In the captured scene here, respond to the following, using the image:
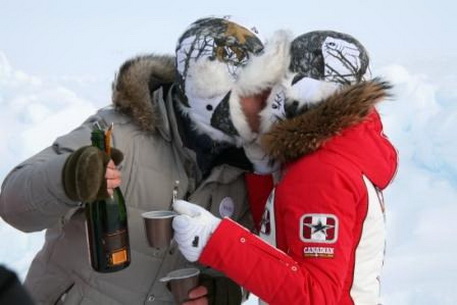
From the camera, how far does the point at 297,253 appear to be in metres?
1.81

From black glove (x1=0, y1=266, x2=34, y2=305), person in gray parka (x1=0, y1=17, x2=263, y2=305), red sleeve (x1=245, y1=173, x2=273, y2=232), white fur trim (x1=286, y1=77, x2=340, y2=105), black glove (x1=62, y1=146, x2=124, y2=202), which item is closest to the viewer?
black glove (x1=0, y1=266, x2=34, y2=305)

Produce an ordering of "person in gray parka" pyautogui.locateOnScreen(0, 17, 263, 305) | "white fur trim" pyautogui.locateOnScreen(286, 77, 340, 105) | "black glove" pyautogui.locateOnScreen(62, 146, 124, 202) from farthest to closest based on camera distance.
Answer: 1. "person in gray parka" pyautogui.locateOnScreen(0, 17, 263, 305)
2. "white fur trim" pyautogui.locateOnScreen(286, 77, 340, 105)
3. "black glove" pyautogui.locateOnScreen(62, 146, 124, 202)

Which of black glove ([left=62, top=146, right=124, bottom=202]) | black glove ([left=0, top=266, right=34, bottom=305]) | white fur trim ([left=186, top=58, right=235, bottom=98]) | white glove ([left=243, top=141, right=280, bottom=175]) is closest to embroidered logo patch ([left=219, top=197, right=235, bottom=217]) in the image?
white glove ([left=243, top=141, right=280, bottom=175])

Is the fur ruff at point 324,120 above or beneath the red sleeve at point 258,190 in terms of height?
above

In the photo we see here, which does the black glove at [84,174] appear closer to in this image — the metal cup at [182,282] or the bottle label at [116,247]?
the bottle label at [116,247]

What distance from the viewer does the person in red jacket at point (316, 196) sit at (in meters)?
1.77

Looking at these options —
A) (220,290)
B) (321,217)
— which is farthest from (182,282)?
(321,217)

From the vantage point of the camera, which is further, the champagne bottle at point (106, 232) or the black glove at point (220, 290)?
the black glove at point (220, 290)

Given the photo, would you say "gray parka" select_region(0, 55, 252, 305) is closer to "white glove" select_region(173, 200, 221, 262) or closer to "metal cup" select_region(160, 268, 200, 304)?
"metal cup" select_region(160, 268, 200, 304)

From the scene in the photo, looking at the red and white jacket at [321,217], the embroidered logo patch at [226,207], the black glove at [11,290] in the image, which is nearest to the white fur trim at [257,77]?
the red and white jacket at [321,217]

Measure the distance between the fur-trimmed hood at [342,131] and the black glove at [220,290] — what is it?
1.57 ft

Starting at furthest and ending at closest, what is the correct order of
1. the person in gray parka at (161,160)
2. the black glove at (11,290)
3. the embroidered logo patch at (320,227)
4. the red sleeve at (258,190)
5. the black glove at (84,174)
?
1. the red sleeve at (258,190)
2. the person in gray parka at (161,160)
3. the embroidered logo patch at (320,227)
4. the black glove at (84,174)
5. the black glove at (11,290)

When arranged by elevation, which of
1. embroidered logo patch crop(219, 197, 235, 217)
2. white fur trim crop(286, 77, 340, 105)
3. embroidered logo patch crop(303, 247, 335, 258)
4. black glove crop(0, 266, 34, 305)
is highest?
black glove crop(0, 266, 34, 305)

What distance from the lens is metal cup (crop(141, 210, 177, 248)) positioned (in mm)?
1848
